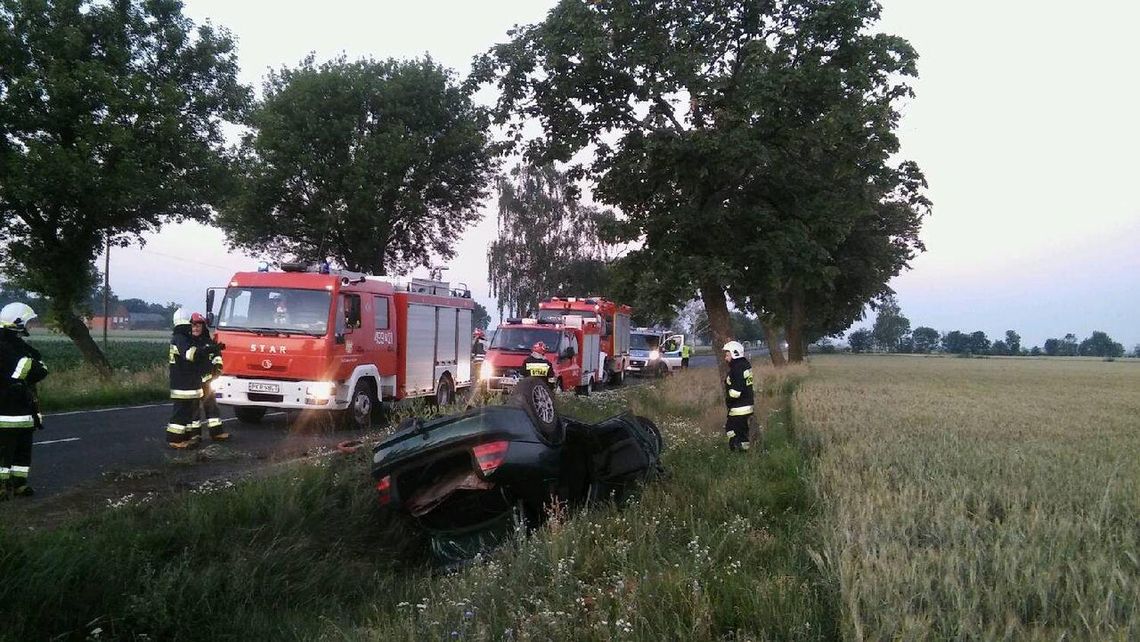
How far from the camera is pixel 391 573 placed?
5621 mm

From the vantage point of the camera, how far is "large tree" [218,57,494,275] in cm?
2805

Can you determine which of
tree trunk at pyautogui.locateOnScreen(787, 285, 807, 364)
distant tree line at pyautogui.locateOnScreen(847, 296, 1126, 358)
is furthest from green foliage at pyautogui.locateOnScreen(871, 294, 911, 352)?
tree trunk at pyautogui.locateOnScreen(787, 285, 807, 364)

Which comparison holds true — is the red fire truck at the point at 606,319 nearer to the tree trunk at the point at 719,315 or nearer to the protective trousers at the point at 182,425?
the tree trunk at the point at 719,315

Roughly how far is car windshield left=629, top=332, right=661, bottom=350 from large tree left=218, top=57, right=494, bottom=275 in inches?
415

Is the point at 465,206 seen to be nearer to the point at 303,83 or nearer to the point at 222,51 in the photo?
the point at 303,83

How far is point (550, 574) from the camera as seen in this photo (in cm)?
431

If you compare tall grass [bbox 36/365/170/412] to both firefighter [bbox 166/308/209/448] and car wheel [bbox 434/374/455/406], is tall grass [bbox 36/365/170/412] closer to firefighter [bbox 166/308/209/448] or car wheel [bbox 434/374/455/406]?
firefighter [bbox 166/308/209/448]

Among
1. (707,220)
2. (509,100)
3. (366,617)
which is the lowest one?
(366,617)

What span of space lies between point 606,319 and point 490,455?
70.0ft

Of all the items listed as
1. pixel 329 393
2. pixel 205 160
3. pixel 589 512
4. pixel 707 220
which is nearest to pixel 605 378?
pixel 707 220

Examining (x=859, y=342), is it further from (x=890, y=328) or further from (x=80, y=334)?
(x=80, y=334)

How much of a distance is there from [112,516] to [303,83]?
2655cm

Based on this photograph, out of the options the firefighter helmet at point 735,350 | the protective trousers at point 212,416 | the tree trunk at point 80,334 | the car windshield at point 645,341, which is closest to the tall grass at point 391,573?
the firefighter helmet at point 735,350

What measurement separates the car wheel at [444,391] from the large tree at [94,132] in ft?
26.5
